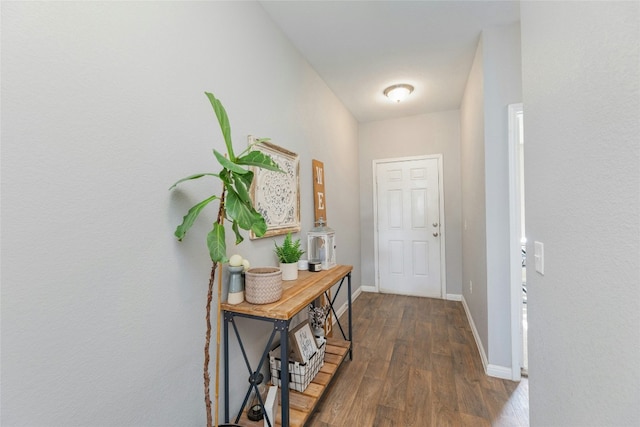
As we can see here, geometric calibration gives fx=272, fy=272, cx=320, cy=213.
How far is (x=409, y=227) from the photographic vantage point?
3.96 meters

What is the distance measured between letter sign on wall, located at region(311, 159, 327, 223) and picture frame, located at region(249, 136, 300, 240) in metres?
0.37

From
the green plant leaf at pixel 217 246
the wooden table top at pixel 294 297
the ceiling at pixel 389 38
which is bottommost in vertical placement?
the wooden table top at pixel 294 297

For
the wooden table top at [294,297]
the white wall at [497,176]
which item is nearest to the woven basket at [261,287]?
the wooden table top at [294,297]

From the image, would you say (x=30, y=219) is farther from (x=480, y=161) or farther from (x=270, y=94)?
(x=480, y=161)

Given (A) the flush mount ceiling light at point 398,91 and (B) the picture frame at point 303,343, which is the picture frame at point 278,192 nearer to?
(B) the picture frame at point 303,343

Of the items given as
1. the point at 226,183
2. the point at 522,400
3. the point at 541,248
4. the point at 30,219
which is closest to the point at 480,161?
the point at 541,248

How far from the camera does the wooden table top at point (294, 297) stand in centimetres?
128

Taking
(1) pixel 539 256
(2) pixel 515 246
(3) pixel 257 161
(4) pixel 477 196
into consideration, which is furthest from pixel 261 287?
(4) pixel 477 196

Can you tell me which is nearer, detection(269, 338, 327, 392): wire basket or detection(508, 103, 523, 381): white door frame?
detection(269, 338, 327, 392): wire basket

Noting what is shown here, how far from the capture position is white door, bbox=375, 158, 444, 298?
3.83 m

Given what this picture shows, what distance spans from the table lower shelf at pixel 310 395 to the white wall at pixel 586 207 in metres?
1.06

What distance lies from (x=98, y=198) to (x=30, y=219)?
0.18 meters

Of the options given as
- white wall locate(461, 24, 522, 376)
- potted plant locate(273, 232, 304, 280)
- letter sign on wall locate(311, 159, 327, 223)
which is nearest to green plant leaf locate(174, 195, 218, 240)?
potted plant locate(273, 232, 304, 280)

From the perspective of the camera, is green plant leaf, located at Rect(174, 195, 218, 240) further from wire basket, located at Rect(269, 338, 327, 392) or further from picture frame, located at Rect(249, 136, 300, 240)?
wire basket, located at Rect(269, 338, 327, 392)
